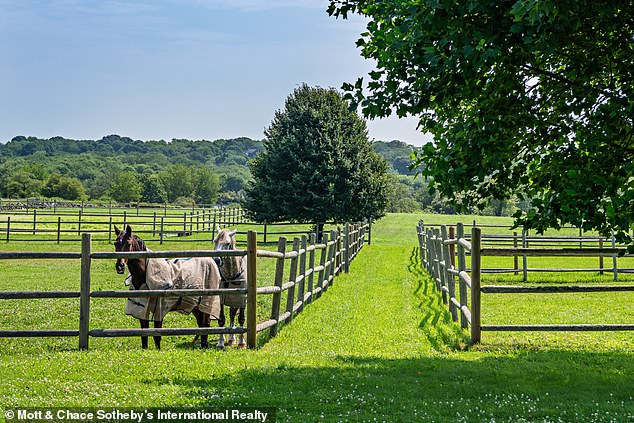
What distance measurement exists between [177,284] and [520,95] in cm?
500

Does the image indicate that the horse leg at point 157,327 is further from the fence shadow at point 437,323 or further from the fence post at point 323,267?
the fence post at point 323,267

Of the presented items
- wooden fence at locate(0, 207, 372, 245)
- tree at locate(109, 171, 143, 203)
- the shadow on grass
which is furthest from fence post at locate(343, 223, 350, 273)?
tree at locate(109, 171, 143, 203)

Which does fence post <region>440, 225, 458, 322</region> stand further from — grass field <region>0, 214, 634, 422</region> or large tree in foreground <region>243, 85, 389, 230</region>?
large tree in foreground <region>243, 85, 389, 230</region>

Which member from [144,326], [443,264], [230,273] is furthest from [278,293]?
[443,264]

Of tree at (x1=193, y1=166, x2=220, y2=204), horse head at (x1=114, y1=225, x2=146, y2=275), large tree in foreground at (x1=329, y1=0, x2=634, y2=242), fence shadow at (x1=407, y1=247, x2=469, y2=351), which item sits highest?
tree at (x1=193, y1=166, x2=220, y2=204)

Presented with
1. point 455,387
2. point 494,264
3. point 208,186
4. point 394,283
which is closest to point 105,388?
point 455,387

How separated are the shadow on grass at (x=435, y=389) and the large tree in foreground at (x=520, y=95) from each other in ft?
5.36

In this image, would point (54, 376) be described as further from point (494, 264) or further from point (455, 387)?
point (494, 264)

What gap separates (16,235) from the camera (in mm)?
39562

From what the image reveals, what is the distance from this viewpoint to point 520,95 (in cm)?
808

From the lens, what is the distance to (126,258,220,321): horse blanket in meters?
9.23

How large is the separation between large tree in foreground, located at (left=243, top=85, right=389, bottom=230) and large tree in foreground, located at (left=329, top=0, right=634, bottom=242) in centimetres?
2930

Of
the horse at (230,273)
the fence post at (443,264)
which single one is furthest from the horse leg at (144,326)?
the fence post at (443,264)

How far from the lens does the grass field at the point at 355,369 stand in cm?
593
